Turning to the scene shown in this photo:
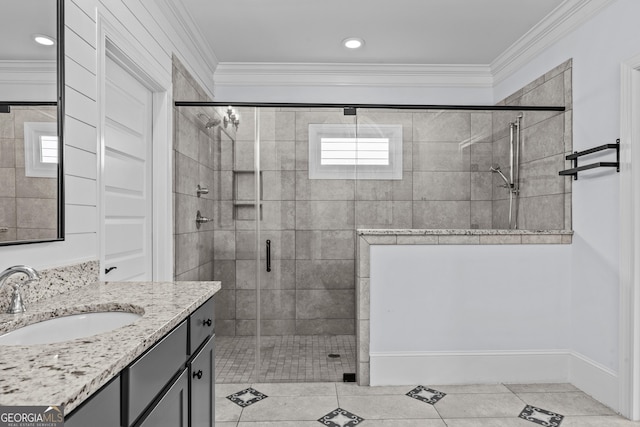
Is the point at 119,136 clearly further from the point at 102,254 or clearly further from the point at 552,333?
the point at 552,333

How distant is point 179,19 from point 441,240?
2311 millimetres

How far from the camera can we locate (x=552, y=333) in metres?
2.68

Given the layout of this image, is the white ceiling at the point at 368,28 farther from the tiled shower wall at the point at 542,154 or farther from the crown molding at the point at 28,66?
the crown molding at the point at 28,66

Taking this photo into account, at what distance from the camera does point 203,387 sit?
149cm

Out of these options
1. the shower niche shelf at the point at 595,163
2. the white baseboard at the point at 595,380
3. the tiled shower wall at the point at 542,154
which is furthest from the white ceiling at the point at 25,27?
the white baseboard at the point at 595,380

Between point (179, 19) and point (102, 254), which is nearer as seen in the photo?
point (102, 254)

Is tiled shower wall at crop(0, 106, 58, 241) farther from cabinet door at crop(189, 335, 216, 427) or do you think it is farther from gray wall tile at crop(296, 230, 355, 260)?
gray wall tile at crop(296, 230, 355, 260)

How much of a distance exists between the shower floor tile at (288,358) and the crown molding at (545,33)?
258 centimetres

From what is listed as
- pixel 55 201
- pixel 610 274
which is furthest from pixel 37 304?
pixel 610 274

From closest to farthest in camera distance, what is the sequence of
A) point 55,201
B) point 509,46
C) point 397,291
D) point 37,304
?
1. point 37,304
2. point 55,201
3. point 397,291
4. point 509,46

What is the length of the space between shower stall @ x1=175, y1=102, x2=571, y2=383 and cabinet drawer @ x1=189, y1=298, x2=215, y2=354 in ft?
4.31

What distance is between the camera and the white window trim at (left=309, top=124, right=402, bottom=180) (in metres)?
2.97

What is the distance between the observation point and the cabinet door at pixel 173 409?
1.03m

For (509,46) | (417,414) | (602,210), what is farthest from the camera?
(509,46)
